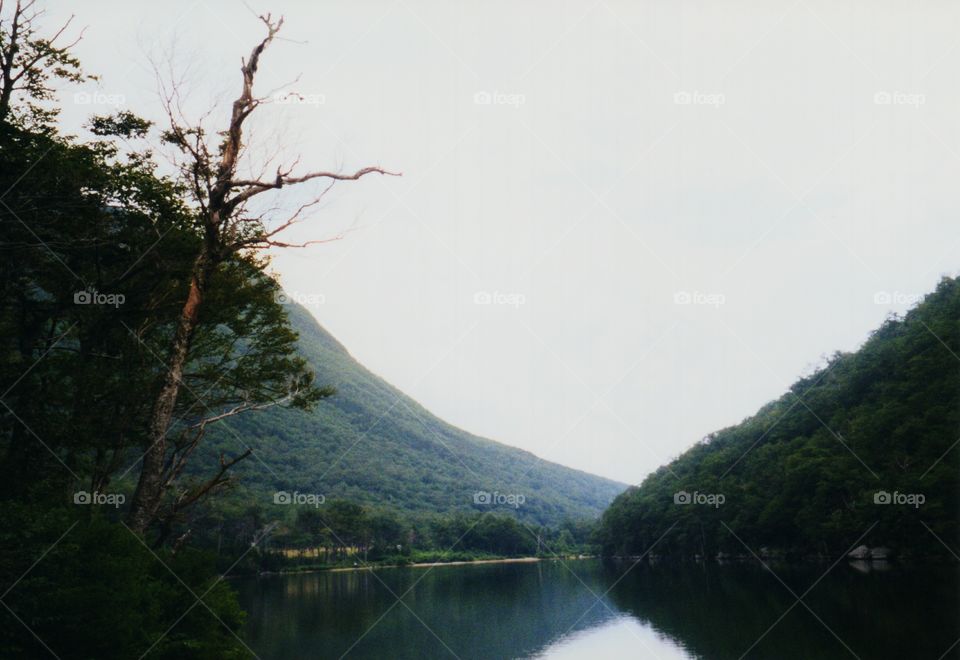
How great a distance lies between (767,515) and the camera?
75625 mm

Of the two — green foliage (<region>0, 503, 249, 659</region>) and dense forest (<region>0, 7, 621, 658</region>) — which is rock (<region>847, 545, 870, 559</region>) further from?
green foliage (<region>0, 503, 249, 659</region>)

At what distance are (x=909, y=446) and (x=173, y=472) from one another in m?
64.1

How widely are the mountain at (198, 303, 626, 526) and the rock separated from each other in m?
46.2

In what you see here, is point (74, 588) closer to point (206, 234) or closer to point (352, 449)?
point (206, 234)

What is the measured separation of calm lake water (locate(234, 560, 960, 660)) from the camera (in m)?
22.2

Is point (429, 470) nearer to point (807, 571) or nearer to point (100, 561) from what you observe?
point (807, 571)

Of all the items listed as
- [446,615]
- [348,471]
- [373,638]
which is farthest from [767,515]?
[348,471]

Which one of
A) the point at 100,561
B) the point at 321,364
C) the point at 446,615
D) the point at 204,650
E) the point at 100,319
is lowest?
the point at 446,615

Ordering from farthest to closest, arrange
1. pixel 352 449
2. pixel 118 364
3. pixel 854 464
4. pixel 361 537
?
pixel 352 449
pixel 361 537
pixel 854 464
pixel 118 364

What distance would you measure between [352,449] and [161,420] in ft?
472

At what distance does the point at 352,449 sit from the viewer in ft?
489

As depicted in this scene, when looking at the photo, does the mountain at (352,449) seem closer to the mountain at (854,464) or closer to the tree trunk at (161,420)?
the mountain at (854,464)

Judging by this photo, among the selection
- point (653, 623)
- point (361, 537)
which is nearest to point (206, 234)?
point (653, 623)

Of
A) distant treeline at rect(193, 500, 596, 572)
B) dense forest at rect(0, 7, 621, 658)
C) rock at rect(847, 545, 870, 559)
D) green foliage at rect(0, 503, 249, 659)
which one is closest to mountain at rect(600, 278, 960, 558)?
rock at rect(847, 545, 870, 559)
